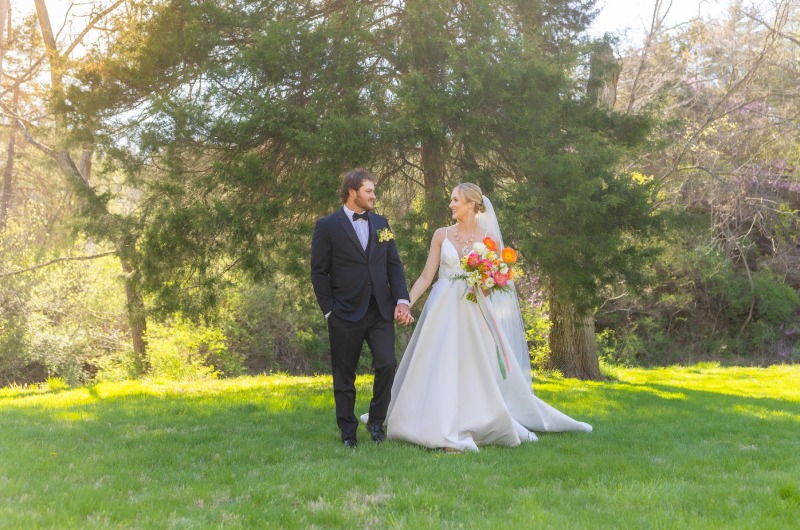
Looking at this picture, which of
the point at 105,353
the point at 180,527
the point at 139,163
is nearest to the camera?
the point at 180,527

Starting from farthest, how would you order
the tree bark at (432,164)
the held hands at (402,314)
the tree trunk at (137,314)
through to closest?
the tree trunk at (137,314)
the tree bark at (432,164)
the held hands at (402,314)

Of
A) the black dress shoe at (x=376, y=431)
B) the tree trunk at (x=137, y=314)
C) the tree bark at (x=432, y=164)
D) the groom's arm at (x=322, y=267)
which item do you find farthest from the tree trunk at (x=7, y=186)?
the black dress shoe at (x=376, y=431)

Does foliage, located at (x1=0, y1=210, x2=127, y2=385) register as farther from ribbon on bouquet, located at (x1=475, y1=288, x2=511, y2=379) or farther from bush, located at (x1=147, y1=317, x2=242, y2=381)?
ribbon on bouquet, located at (x1=475, y1=288, x2=511, y2=379)

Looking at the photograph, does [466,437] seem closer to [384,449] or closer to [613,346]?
[384,449]

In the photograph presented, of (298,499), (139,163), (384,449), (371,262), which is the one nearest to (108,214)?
(139,163)

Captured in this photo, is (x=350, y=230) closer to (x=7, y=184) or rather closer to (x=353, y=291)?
(x=353, y=291)

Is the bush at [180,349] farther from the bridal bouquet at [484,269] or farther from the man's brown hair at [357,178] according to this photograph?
the bridal bouquet at [484,269]

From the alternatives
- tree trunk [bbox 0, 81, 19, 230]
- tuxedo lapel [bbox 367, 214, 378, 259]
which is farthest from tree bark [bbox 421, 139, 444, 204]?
tree trunk [bbox 0, 81, 19, 230]

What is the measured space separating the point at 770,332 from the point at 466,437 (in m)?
17.6

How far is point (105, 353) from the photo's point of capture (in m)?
19.0

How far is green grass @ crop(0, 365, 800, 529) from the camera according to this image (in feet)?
11.7

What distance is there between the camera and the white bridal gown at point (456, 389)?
5617 mm

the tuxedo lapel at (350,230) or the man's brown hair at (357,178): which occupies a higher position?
the man's brown hair at (357,178)

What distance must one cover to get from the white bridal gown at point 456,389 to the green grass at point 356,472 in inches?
8.3
